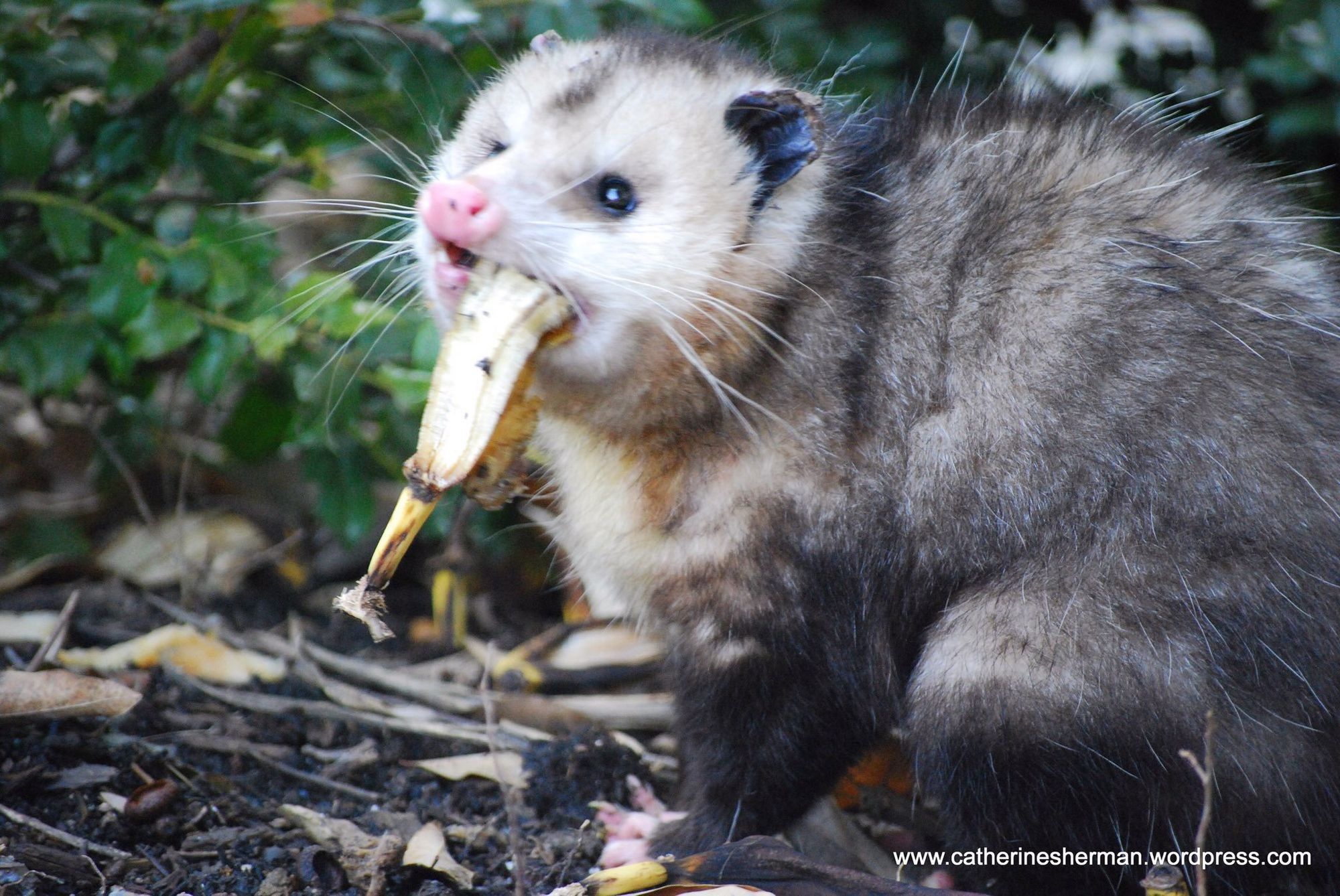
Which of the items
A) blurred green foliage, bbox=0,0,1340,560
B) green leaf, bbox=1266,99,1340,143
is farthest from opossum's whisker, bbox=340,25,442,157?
green leaf, bbox=1266,99,1340,143

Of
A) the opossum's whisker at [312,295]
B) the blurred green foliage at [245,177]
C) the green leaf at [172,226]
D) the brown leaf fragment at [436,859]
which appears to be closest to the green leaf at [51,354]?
the blurred green foliage at [245,177]

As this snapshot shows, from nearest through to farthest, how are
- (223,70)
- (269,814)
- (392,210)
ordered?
(269,814), (392,210), (223,70)

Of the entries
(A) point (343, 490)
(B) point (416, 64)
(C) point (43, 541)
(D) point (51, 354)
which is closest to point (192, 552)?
(C) point (43, 541)

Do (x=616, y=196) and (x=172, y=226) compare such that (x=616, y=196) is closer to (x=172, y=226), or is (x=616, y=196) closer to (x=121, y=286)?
(x=121, y=286)

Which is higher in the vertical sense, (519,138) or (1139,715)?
(519,138)

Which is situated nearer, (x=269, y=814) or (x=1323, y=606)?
(x=1323, y=606)

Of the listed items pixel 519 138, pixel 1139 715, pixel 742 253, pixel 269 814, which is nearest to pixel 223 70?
pixel 519 138

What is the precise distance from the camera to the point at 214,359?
3494mm

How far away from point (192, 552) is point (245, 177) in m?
1.42

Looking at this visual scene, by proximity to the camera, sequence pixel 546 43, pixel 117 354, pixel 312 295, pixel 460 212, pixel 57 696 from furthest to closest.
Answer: pixel 117 354
pixel 312 295
pixel 546 43
pixel 57 696
pixel 460 212

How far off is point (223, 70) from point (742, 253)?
1.73 meters

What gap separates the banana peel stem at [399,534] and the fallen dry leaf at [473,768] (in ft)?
2.55

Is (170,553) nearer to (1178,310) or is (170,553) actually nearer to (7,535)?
(7,535)

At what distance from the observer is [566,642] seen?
3.99m
